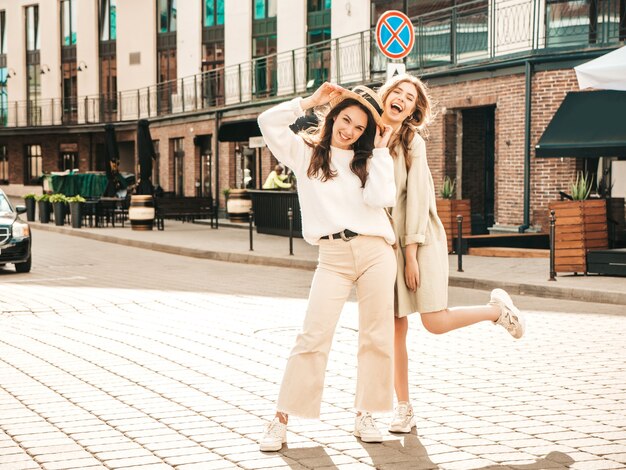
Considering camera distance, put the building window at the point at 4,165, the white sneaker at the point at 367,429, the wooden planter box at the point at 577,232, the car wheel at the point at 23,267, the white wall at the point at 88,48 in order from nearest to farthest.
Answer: the white sneaker at the point at 367,429 → the wooden planter box at the point at 577,232 → the car wheel at the point at 23,267 → the white wall at the point at 88,48 → the building window at the point at 4,165

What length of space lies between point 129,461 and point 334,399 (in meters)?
1.78

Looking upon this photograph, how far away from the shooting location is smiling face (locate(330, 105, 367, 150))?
502 cm

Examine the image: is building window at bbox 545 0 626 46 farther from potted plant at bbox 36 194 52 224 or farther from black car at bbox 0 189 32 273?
potted plant at bbox 36 194 52 224

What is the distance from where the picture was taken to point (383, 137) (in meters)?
5.05

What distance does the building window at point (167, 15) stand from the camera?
43781mm

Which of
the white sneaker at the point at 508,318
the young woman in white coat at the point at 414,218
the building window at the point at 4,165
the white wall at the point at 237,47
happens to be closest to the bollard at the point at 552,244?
the white sneaker at the point at 508,318

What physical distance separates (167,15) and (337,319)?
41.0 meters

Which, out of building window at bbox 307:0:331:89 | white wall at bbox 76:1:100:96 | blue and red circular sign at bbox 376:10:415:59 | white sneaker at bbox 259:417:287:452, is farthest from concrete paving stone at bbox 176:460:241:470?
white wall at bbox 76:1:100:96

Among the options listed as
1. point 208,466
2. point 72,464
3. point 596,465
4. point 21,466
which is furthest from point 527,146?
point 21,466

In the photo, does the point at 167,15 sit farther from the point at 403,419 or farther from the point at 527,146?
the point at 403,419

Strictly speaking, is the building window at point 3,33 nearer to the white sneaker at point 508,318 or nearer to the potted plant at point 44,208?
the potted plant at point 44,208

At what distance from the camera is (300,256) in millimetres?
17766

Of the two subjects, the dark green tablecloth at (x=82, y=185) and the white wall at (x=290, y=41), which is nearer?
the white wall at (x=290, y=41)

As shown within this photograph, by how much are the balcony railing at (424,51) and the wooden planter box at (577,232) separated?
22.8 ft
